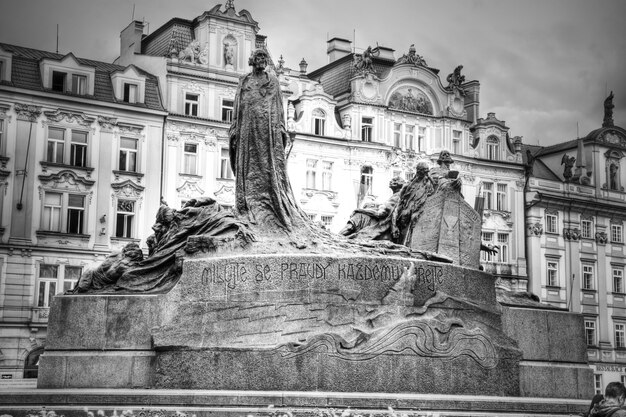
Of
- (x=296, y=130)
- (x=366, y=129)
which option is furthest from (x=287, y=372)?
(x=366, y=129)

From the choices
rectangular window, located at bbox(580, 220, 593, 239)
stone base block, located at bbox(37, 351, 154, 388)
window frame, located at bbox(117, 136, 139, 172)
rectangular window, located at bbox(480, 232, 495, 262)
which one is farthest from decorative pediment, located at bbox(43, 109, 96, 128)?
rectangular window, located at bbox(580, 220, 593, 239)

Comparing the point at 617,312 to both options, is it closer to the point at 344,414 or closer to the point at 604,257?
the point at 604,257

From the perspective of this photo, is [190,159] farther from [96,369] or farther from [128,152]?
[96,369]

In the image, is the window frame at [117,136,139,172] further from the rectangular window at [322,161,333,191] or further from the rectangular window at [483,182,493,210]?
the rectangular window at [483,182,493,210]

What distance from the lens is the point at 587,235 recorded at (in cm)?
5162

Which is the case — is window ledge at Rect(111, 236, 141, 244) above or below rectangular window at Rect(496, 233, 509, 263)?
below

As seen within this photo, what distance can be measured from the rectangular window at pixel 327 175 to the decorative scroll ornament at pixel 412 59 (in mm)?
6283

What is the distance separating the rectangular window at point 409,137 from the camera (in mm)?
46188

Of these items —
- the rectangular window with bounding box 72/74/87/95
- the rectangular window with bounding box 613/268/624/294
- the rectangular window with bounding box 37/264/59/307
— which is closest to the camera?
the rectangular window with bounding box 37/264/59/307

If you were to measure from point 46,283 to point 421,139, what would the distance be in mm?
18238

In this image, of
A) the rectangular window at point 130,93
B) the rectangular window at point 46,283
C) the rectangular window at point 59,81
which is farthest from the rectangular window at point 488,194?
the rectangular window at point 46,283

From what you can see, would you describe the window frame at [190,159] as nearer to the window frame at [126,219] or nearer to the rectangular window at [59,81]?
the window frame at [126,219]

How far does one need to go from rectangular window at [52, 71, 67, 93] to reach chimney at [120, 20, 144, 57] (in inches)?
204

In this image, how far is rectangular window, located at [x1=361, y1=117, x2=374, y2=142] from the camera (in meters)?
44.9
